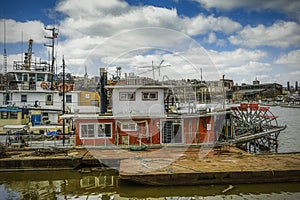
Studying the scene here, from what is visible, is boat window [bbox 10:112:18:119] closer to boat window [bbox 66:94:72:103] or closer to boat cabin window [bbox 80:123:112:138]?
boat window [bbox 66:94:72:103]

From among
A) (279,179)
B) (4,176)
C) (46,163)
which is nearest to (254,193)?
(279,179)

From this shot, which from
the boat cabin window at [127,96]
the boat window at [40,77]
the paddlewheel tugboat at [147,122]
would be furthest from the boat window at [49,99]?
the boat cabin window at [127,96]

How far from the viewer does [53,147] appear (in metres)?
16.7

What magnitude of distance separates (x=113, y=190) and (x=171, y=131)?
660 cm

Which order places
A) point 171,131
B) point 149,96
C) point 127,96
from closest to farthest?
point 171,131, point 127,96, point 149,96

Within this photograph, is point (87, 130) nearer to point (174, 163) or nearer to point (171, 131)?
point (171, 131)

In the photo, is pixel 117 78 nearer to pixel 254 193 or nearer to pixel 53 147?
pixel 53 147

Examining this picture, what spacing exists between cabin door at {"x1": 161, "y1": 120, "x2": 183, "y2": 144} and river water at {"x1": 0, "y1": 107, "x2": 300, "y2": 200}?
4850mm

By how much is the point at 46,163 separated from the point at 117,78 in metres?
9.11

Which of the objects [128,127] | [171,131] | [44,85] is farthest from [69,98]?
[171,131]

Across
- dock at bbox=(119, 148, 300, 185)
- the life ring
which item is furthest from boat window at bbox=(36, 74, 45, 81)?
dock at bbox=(119, 148, 300, 185)

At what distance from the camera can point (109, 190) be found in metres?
12.3

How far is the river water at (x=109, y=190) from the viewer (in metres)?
11.3

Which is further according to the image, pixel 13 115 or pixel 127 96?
pixel 13 115
